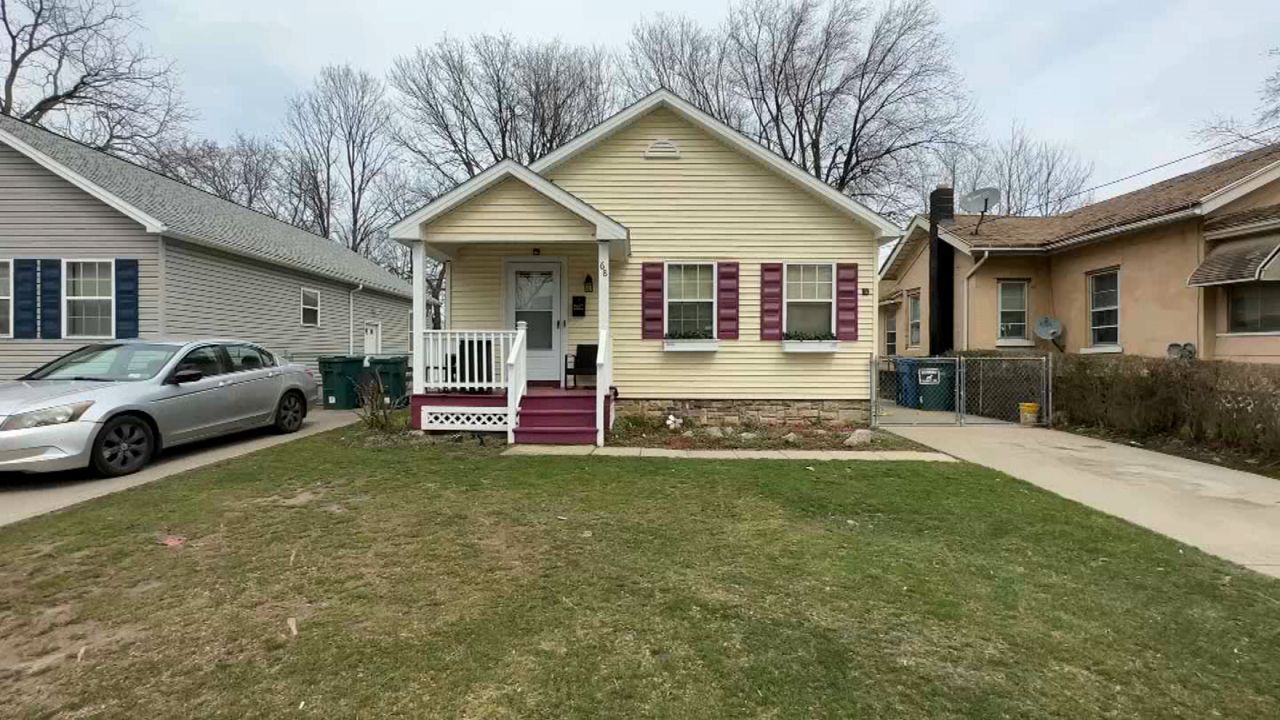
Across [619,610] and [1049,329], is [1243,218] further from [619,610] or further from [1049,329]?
[619,610]

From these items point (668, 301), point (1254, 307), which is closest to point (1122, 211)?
point (1254, 307)

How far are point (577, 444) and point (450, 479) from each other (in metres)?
2.54

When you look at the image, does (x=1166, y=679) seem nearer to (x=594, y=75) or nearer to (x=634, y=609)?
(x=634, y=609)

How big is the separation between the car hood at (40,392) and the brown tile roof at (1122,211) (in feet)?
51.2

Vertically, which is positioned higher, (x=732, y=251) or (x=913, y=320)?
(x=732, y=251)

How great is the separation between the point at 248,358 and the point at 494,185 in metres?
4.42

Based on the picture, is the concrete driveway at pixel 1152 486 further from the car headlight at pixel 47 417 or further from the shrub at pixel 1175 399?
the car headlight at pixel 47 417

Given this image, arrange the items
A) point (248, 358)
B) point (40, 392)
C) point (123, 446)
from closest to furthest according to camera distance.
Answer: point (40, 392), point (123, 446), point (248, 358)

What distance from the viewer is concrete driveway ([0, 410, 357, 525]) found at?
18.4ft

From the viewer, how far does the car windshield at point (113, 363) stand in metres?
7.44

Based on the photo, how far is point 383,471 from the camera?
6816 mm

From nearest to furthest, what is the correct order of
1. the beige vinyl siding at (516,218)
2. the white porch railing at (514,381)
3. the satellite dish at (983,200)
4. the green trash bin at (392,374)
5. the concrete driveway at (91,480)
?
the concrete driveway at (91,480), the white porch railing at (514,381), the beige vinyl siding at (516,218), the green trash bin at (392,374), the satellite dish at (983,200)

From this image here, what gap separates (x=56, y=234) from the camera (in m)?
11.1

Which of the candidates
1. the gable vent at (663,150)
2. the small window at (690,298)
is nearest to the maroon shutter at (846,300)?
the small window at (690,298)
